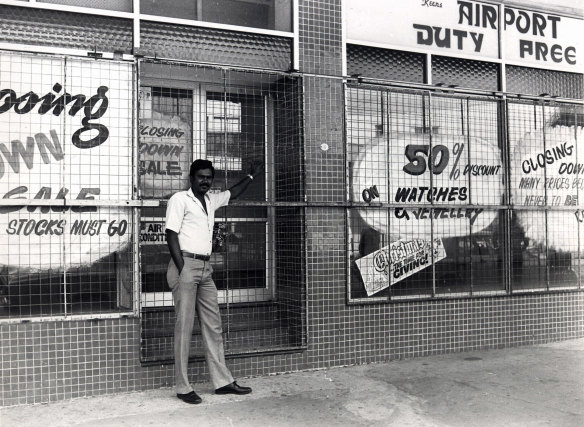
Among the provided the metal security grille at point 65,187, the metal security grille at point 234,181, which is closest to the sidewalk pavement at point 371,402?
the metal security grille at point 234,181

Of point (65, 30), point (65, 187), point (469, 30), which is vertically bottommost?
point (65, 187)

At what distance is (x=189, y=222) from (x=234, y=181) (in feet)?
4.93

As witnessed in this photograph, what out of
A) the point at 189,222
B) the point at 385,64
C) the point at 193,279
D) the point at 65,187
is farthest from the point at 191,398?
the point at 385,64

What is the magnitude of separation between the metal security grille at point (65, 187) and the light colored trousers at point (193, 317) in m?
0.65

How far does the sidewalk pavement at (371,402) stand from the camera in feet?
16.1

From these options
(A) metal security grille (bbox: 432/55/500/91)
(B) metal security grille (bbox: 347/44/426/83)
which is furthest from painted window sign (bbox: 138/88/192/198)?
(A) metal security grille (bbox: 432/55/500/91)

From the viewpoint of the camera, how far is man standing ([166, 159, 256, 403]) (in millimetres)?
5398

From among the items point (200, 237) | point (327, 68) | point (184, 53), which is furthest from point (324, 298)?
point (184, 53)

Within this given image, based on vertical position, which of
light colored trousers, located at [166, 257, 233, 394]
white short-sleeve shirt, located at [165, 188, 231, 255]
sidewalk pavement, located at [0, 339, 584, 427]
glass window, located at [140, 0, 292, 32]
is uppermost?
glass window, located at [140, 0, 292, 32]

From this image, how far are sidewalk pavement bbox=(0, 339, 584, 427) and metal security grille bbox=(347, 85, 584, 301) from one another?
115 cm

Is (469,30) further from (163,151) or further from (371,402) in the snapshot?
(371,402)

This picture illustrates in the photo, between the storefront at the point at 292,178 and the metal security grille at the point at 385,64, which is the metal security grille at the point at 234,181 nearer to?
the storefront at the point at 292,178

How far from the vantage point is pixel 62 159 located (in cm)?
562

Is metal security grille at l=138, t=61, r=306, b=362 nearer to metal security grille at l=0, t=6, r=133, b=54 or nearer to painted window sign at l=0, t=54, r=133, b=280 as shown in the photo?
metal security grille at l=0, t=6, r=133, b=54
